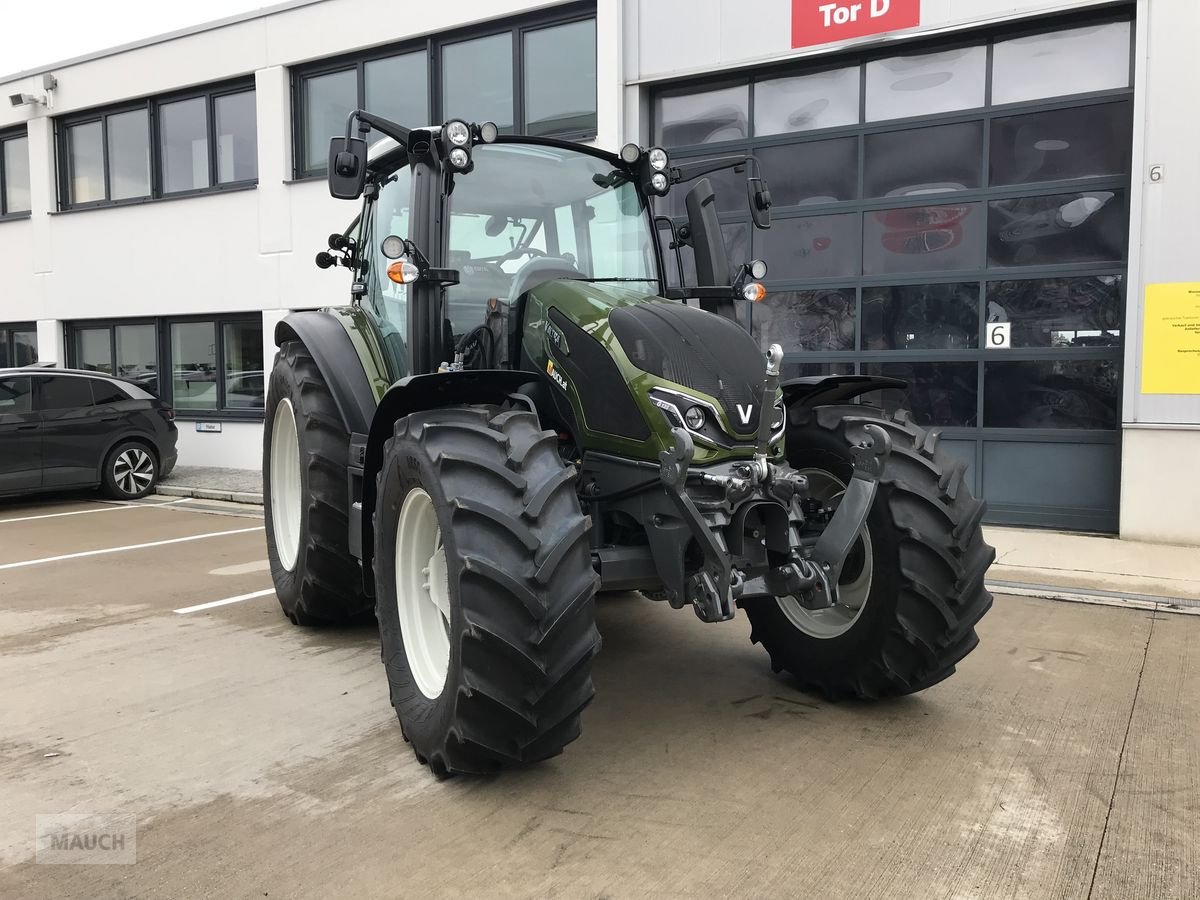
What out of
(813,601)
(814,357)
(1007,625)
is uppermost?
(814,357)

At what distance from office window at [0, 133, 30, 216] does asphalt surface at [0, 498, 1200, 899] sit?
531 inches

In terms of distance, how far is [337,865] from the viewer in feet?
9.36

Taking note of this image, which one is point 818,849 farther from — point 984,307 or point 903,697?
point 984,307

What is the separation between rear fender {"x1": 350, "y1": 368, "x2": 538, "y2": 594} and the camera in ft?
12.2

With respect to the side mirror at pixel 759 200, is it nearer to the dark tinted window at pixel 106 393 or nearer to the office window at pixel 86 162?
the dark tinted window at pixel 106 393

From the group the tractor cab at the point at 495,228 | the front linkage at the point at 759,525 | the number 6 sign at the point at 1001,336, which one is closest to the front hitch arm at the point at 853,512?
the front linkage at the point at 759,525

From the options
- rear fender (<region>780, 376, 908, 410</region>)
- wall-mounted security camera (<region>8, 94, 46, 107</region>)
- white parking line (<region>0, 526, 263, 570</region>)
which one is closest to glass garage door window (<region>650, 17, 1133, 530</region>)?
rear fender (<region>780, 376, 908, 410</region>)

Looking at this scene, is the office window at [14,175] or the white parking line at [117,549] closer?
the white parking line at [117,549]

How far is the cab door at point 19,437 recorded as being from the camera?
33.6ft

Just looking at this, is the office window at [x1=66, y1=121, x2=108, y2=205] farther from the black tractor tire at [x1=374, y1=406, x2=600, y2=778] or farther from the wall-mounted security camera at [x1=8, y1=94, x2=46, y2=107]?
the black tractor tire at [x1=374, y1=406, x2=600, y2=778]

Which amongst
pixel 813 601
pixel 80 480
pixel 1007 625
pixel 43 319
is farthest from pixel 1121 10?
pixel 43 319

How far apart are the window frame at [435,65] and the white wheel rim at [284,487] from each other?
584cm

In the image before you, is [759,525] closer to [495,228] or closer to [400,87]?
[495,228]

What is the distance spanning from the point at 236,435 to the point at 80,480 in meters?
2.90
